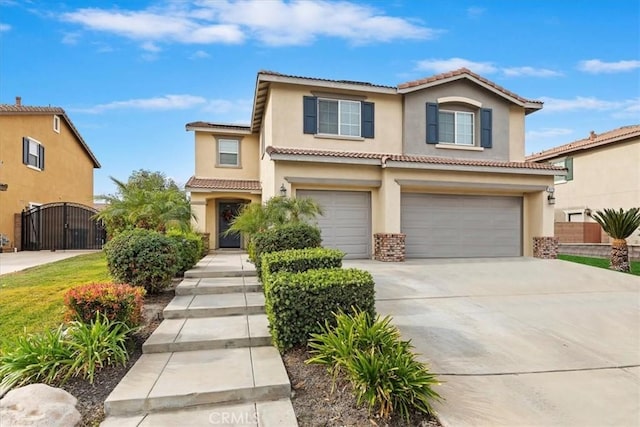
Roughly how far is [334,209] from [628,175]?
17.2m

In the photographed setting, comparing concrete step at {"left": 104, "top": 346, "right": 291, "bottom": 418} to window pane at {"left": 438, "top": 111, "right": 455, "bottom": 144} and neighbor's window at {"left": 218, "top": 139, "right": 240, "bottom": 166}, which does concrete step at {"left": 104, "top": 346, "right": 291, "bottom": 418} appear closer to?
window pane at {"left": 438, "top": 111, "right": 455, "bottom": 144}

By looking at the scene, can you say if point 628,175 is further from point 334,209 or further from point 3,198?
point 3,198

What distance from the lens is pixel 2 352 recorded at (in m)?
4.45

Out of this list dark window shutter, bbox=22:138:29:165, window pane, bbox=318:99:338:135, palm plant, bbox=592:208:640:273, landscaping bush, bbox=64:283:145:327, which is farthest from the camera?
dark window shutter, bbox=22:138:29:165

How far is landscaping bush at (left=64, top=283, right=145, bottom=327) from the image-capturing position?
15.8 feet

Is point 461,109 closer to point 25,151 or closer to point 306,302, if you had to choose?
point 306,302

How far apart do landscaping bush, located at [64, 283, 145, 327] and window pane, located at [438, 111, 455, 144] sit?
1302cm

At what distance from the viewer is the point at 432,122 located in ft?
46.7

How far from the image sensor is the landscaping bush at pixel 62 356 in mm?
3920

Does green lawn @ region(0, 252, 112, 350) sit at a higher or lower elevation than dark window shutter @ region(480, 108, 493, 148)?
lower

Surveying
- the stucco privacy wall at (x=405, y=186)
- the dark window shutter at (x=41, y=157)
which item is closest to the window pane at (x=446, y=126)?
the stucco privacy wall at (x=405, y=186)

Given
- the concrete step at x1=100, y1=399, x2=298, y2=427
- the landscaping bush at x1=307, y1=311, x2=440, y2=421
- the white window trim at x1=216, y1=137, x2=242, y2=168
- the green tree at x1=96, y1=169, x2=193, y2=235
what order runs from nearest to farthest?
1. the concrete step at x1=100, y1=399, x2=298, y2=427
2. the landscaping bush at x1=307, y1=311, x2=440, y2=421
3. the green tree at x1=96, y1=169, x2=193, y2=235
4. the white window trim at x1=216, y1=137, x2=242, y2=168

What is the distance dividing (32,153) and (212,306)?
19.2 meters

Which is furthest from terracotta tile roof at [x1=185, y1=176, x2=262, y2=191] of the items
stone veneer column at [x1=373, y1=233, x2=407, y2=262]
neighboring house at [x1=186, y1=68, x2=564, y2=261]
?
stone veneer column at [x1=373, y1=233, x2=407, y2=262]
